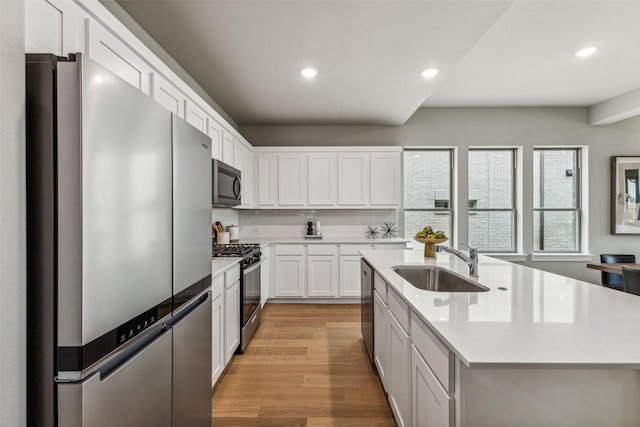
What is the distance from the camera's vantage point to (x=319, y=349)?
115 inches

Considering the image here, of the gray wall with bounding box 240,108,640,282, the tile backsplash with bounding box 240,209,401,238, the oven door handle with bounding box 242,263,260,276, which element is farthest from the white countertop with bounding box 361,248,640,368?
the gray wall with bounding box 240,108,640,282

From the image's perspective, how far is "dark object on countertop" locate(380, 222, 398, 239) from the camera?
15.8 ft

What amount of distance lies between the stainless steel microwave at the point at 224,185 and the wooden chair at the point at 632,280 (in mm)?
3237

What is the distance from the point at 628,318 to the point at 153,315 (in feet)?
5.81

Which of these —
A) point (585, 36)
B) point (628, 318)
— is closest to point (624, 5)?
point (585, 36)

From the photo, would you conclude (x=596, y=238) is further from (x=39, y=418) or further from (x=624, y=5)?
(x=39, y=418)

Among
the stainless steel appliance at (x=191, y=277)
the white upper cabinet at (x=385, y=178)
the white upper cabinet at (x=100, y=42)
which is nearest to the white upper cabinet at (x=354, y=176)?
the white upper cabinet at (x=385, y=178)

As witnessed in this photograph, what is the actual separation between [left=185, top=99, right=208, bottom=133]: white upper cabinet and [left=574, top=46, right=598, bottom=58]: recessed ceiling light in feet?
12.1

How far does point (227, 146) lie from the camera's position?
11.0 feet

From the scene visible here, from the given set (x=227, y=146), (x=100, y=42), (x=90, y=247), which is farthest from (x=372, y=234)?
(x=90, y=247)

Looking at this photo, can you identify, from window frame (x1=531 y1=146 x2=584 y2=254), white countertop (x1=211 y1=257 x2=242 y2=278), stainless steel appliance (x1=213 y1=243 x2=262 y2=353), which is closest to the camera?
white countertop (x1=211 y1=257 x2=242 y2=278)

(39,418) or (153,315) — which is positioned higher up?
(153,315)

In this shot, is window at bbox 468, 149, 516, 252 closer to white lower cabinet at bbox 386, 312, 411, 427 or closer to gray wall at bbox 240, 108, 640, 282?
gray wall at bbox 240, 108, 640, 282

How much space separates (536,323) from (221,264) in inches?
78.4
